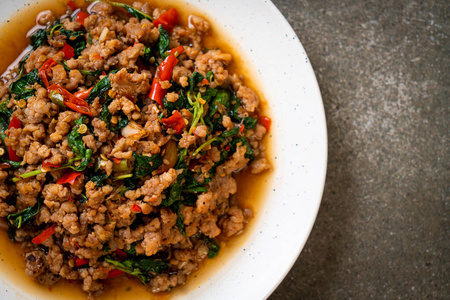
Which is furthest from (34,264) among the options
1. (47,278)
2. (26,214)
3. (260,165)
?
(260,165)

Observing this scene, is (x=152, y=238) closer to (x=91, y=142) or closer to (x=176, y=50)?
(x=91, y=142)

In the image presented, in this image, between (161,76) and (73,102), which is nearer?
(73,102)

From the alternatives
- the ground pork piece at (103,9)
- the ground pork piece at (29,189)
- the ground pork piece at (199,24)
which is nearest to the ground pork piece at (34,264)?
the ground pork piece at (29,189)

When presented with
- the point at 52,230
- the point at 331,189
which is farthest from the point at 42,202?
the point at 331,189

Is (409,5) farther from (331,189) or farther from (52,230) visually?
(52,230)

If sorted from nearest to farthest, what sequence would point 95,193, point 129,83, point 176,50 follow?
1. point 95,193
2. point 129,83
3. point 176,50

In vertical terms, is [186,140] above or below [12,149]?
below
